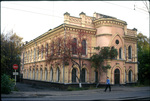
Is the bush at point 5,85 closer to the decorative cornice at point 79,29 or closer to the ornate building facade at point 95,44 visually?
the ornate building facade at point 95,44

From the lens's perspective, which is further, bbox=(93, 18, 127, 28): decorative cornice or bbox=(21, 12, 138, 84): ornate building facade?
bbox=(93, 18, 127, 28): decorative cornice

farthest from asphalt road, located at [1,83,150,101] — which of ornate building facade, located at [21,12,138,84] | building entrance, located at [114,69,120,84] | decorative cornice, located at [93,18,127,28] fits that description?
decorative cornice, located at [93,18,127,28]

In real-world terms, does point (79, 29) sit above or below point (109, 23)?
below

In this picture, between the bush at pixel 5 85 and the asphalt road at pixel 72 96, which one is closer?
the asphalt road at pixel 72 96

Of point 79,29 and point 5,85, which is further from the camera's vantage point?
point 79,29

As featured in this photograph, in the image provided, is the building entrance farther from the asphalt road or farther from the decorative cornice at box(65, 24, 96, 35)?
the asphalt road

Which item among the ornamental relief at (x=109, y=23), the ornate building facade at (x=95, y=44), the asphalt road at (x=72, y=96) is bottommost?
the asphalt road at (x=72, y=96)

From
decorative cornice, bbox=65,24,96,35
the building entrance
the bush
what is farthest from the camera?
the building entrance

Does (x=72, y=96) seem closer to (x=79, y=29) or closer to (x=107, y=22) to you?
(x=79, y=29)

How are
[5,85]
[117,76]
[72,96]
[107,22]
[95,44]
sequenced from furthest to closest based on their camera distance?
[95,44] → [117,76] → [107,22] → [5,85] → [72,96]

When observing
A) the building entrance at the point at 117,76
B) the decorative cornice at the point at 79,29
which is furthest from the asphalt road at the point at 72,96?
the decorative cornice at the point at 79,29

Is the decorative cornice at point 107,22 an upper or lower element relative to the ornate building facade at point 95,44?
upper

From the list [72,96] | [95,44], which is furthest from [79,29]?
[72,96]

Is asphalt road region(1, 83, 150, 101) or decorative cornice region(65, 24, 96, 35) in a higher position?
decorative cornice region(65, 24, 96, 35)
